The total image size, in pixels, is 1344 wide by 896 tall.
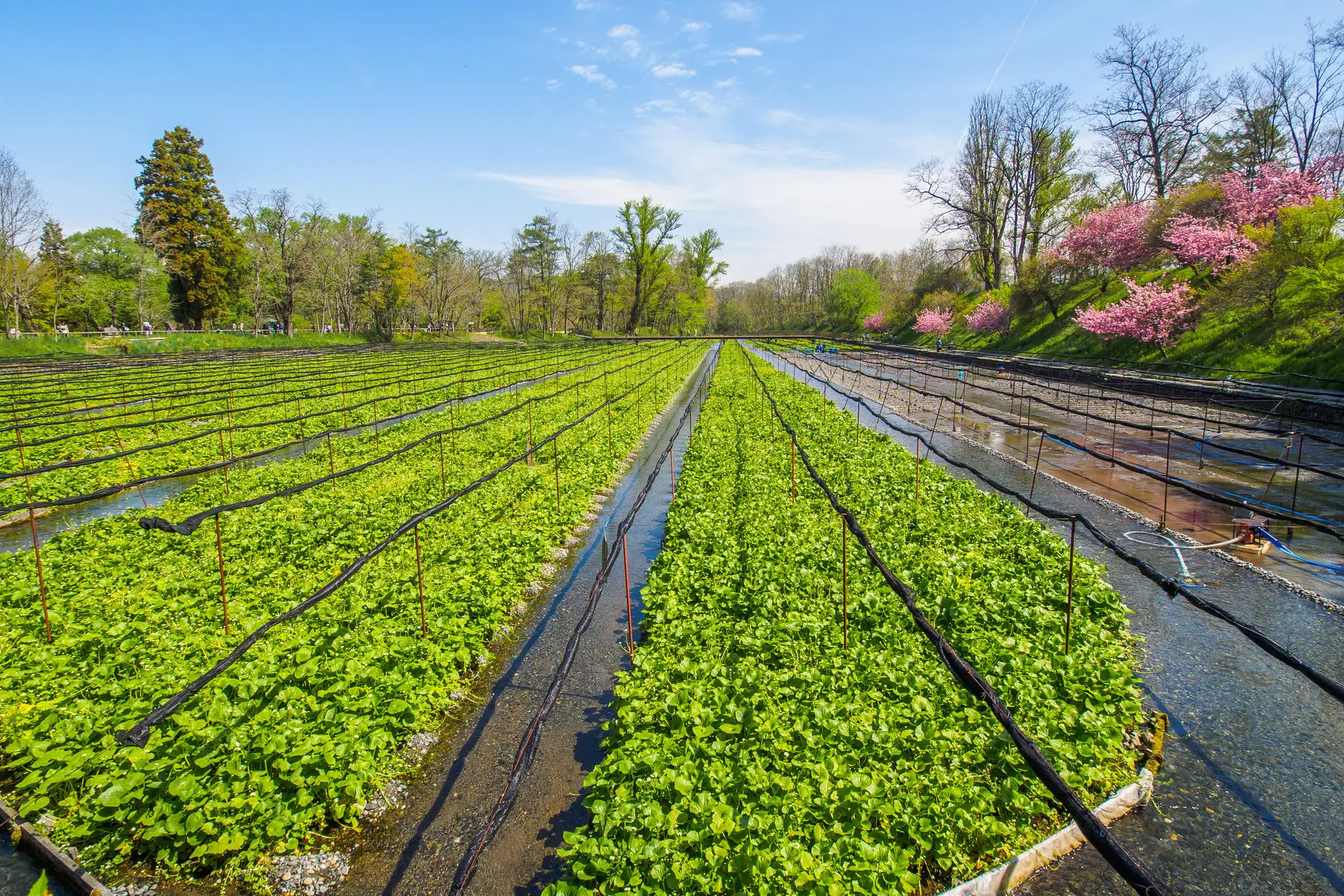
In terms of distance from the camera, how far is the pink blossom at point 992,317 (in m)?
57.1

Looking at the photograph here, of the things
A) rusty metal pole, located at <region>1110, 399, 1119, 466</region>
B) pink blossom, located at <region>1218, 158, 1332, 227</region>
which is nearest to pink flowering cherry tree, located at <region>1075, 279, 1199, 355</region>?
pink blossom, located at <region>1218, 158, 1332, 227</region>

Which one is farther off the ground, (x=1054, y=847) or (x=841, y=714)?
(x=841, y=714)

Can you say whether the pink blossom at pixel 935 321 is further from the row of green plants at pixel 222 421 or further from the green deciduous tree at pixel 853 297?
the row of green plants at pixel 222 421

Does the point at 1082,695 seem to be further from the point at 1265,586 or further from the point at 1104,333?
the point at 1104,333

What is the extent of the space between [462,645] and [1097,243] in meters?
53.4

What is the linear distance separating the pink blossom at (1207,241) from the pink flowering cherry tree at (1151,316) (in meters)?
2.13

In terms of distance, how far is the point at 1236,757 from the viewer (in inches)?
253

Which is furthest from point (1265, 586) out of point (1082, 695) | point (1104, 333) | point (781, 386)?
point (1104, 333)

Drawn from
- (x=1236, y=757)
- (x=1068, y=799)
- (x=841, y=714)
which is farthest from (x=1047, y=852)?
(x=1236, y=757)

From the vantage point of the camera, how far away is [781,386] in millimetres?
32156

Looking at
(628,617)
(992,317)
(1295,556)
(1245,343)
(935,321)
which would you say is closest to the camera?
(628,617)

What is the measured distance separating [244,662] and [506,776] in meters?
2.88

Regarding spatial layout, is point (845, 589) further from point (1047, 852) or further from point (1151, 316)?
point (1151, 316)

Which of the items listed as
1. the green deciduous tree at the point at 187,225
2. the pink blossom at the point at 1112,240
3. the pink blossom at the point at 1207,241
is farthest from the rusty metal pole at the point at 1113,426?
the green deciduous tree at the point at 187,225
